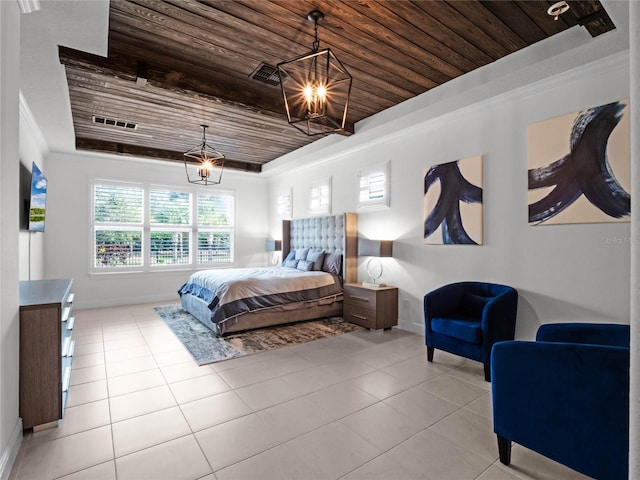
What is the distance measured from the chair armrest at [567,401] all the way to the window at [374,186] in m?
3.33

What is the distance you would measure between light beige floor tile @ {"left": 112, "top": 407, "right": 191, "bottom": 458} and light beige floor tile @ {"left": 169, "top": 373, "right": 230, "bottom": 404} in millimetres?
231

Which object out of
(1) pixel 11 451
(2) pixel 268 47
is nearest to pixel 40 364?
(1) pixel 11 451

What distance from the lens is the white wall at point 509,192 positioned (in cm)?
285

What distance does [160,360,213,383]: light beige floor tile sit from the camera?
3072 mm

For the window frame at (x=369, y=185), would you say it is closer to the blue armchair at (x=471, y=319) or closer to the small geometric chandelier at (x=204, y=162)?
the blue armchair at (x=471, y=319)

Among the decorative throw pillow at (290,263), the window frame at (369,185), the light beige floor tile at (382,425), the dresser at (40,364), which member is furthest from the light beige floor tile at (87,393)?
the window frame at (369,185)

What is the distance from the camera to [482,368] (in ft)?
10.8

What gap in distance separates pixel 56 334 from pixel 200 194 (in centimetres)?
533

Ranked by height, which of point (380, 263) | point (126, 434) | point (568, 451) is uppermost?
point (380, 263)

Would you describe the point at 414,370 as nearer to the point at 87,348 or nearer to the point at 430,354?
the point at 430,354

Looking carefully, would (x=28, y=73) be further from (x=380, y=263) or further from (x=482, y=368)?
(x=482, y=368)

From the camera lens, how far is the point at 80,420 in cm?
237

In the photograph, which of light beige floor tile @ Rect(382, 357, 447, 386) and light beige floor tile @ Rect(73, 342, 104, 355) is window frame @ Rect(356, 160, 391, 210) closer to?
light beige floor tile @ Rect(382, 357, 447, 386)

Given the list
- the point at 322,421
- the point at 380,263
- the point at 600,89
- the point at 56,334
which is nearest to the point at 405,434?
the point at 322,421
